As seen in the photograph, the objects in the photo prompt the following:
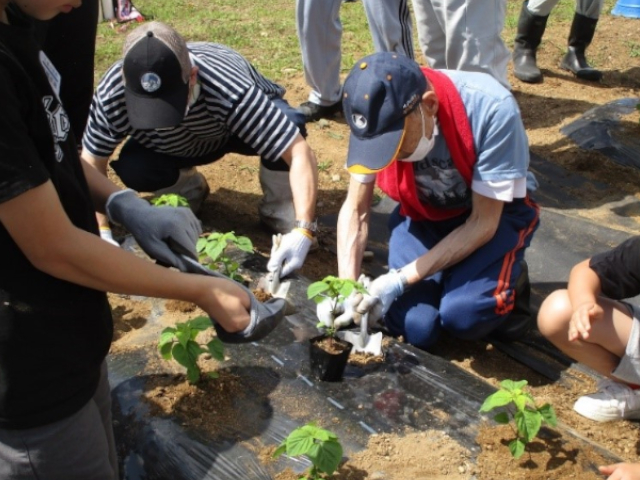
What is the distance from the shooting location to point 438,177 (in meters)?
2.66

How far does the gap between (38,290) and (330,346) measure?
1.08 m

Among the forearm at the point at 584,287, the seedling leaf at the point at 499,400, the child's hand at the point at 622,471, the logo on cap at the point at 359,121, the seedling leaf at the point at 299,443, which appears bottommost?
the child's hand at the point at 622,471

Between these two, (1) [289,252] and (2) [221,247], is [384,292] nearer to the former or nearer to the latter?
(1) [289,252]

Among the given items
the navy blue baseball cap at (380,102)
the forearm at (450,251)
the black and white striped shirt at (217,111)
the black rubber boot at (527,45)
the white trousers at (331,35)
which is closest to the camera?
the navy blue baseball cap at (380,102)

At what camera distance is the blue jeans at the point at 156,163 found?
10.9 ft

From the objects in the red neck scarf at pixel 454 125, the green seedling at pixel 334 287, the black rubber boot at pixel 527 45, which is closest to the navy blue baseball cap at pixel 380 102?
the red neck scarf at pixel 454 125

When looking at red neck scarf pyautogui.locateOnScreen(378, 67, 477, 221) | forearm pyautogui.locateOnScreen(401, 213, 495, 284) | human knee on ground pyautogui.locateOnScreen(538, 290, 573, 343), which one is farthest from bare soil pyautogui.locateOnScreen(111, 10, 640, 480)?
red neck scarf pyautogui.locateOnScreen(378, 67, 477, 221)

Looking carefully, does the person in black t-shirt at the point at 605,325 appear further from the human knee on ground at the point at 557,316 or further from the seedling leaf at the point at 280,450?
the seedling leaf at the point at 280,450

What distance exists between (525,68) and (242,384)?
160 inches

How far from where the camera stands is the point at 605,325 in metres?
2.31

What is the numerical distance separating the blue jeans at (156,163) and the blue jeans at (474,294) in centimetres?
92

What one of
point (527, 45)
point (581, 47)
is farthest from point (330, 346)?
point (581, 47)

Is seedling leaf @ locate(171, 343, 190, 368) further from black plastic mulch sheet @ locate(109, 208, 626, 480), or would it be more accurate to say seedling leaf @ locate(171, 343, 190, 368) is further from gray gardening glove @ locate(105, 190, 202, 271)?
gray gardening glove @ locate(105, 190, 202, 271)

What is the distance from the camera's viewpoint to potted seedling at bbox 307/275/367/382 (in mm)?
A: 2186
